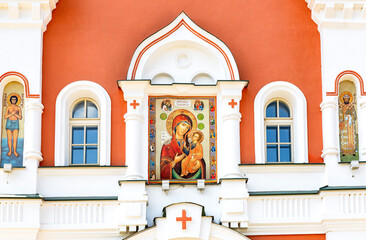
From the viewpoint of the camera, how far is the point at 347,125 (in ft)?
63.9

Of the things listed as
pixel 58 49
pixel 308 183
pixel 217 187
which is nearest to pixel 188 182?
pixel 217 187

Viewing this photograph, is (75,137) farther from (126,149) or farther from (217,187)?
(217,187)

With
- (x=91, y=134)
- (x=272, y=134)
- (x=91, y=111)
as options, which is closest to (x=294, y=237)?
(x=272, y=134)

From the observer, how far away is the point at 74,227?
18.5 metres

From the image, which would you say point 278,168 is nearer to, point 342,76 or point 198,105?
point 198,105

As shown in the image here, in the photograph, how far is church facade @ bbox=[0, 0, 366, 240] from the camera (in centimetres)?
1861

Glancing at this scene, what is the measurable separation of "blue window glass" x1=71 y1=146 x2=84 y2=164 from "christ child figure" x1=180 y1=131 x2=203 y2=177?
1808mm

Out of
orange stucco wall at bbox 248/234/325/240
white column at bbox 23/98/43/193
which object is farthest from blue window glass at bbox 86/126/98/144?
orange stucco wall at bbox 248/234/325/240

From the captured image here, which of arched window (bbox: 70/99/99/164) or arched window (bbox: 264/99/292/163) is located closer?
arched window (bbox: 70/99/99/164)

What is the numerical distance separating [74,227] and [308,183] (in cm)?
415

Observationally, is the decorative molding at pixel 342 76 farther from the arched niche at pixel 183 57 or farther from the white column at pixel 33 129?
the white column at pixel 33 129

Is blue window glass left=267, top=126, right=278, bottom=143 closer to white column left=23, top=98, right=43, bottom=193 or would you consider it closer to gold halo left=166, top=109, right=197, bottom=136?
gold halo left=166, top=109, right=197, bottom=136

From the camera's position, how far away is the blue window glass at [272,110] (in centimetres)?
1970

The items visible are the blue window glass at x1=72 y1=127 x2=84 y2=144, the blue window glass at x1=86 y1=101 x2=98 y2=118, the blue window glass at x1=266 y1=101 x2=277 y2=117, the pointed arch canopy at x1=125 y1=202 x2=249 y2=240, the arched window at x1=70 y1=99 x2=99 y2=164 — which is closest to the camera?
the pointed arch canopy at x1=125 y1=202 x2=249 y2=240
